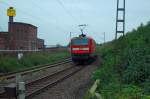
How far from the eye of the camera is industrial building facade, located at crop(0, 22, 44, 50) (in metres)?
59.3

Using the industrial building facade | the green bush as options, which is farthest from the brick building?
the green bush

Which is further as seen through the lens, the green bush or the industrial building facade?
the industrial building facade

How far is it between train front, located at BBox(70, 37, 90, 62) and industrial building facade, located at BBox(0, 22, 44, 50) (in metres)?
18.4

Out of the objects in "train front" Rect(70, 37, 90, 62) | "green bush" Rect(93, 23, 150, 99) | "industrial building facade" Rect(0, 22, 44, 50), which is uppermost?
"industrial building facade" Rect(0, 22, 44, 50)

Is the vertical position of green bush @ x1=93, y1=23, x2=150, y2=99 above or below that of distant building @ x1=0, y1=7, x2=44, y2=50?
below

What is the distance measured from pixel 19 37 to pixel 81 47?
1127 inches

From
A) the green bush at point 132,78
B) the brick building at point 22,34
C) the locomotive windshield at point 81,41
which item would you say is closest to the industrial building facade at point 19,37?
the brick building at point 22,34

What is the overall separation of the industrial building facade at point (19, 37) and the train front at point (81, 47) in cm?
1839

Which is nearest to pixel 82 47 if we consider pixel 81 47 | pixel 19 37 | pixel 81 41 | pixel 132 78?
pixel 81 47

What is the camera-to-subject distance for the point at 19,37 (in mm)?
68000

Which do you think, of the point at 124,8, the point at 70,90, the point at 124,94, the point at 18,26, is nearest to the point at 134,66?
the point at 70,90

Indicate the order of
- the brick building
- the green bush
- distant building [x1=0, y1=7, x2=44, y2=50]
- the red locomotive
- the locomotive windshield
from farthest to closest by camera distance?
the brick building, distant building [x1=0, y1=7, x2=44, y2=50], the red locomotive, the locomotive windshield, the green bush

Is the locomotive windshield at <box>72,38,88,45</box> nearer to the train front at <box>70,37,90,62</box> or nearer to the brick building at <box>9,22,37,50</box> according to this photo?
→ the train front at <box>70,37,90,62</box>

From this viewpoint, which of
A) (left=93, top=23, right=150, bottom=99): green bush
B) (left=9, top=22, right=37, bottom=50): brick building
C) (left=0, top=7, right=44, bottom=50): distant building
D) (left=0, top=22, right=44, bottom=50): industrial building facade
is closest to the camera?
(left=93, top=23, right=150, bottom=99): green bush
